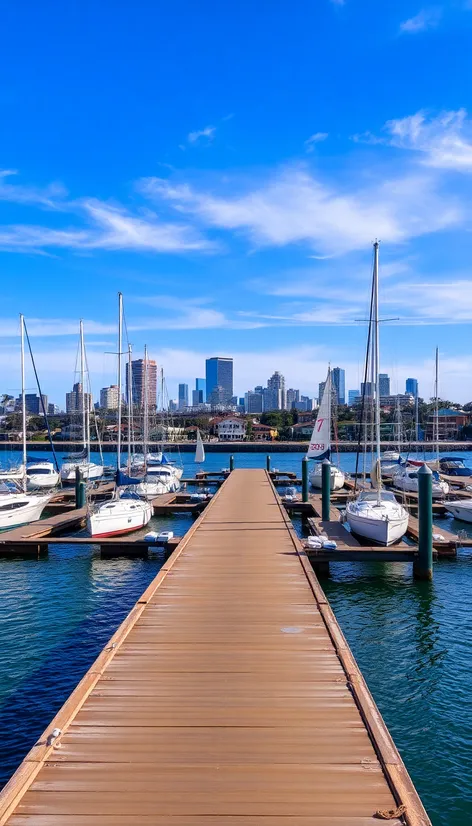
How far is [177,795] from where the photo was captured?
6160mm

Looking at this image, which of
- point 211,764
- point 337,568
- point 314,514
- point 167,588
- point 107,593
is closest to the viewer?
point 211,764

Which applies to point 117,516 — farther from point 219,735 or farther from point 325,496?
point 219,735

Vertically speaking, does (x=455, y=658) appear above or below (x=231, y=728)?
below

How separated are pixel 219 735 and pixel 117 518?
21562 millimetres

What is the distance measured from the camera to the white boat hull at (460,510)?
34281mm

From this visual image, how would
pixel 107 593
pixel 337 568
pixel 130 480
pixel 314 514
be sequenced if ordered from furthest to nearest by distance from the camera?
pixel 314 514 → pixel 130 480 → pixel 337 568 → pixel 107 593

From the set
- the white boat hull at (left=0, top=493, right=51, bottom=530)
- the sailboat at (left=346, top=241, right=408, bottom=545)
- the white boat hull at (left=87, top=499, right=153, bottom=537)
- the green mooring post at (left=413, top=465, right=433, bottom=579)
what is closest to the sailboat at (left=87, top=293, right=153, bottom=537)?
the white boat hull at (left=87, top=499, right=153, bottom=537)

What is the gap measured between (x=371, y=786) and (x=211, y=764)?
5.55ft

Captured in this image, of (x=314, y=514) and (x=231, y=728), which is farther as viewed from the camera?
(x=314, y=514)

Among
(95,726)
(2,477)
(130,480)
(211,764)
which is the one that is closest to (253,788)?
(211,764)

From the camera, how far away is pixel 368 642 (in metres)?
16.1

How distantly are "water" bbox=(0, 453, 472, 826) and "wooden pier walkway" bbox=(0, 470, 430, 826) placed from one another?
8.18 feet

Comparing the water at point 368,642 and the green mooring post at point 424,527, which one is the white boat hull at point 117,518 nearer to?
the water at point 368,642

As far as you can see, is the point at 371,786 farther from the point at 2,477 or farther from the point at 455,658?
the point at 2,477
